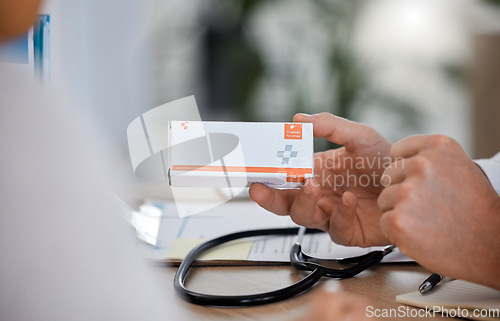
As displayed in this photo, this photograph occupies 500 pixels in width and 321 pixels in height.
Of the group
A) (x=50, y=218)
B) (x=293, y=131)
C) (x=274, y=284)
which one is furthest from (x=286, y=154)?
(x=50, y=218)

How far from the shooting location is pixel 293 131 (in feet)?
1.99

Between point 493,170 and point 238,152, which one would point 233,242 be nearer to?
point 238,152

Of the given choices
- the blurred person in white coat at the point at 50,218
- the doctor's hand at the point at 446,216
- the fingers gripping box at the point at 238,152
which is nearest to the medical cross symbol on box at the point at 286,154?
the fingers gripping box at the point at 238,152

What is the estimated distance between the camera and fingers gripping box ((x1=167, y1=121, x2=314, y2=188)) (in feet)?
1.95

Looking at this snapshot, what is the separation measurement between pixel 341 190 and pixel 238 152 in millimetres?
290

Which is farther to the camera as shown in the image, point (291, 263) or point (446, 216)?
point (291, 263)

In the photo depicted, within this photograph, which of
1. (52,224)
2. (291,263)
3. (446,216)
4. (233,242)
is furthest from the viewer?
(233,242)

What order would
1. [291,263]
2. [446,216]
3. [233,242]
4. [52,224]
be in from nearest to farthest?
[52,224] → [446,216] → [291,263] → [233,242]

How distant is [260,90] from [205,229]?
73.3 inches

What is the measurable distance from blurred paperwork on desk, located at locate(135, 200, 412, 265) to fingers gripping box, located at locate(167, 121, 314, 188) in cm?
16

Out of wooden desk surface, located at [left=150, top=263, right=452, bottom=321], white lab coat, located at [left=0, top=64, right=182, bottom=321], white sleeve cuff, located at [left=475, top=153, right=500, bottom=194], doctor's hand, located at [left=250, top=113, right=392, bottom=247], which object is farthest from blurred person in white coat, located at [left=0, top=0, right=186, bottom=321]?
white sleeve cuff, located at [left=475, top=153, right=500, bottom=194]

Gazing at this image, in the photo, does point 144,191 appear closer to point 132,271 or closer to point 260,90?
point 132,271

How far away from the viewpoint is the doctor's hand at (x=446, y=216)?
0.51m

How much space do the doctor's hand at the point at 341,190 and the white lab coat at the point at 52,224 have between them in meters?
0.35
